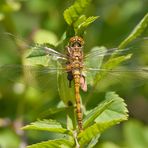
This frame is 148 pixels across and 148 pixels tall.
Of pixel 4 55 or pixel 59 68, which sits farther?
pixel 4 55

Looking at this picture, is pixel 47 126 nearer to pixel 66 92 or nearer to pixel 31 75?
pixel 66 92

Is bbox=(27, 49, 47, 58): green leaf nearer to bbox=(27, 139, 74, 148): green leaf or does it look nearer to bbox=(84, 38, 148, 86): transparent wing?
bbox=(84, 38, 148, 86): transparent wing

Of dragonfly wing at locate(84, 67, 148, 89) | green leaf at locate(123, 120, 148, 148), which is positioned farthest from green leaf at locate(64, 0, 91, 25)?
green leaf at locate(123, 120, 148, 148)

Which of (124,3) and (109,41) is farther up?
(124,3)

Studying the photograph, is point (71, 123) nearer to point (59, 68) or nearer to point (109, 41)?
point (59, 68)

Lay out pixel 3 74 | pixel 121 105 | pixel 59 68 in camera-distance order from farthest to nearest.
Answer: pixel 3 74 < pixel 59 68 < pixel 121 105

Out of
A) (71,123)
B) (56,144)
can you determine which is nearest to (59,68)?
(71,123)

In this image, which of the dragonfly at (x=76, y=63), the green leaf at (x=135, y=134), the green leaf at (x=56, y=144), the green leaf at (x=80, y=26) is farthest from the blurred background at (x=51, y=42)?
the green leaf at (x=56, y=144)
